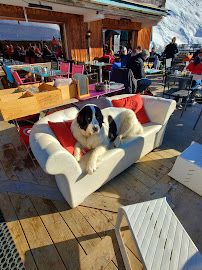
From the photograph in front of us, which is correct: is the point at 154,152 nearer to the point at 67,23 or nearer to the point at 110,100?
the point at 110,100

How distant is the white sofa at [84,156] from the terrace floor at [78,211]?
24cm

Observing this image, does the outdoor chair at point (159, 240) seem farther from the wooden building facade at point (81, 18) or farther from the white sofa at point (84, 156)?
the wooden building facade at point (81, 18)

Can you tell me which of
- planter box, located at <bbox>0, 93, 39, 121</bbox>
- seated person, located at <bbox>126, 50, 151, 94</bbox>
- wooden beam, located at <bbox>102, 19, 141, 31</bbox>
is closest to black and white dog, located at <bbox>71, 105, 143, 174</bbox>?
planter box, located at <bbox>0, 93, 39, 121</bbox>

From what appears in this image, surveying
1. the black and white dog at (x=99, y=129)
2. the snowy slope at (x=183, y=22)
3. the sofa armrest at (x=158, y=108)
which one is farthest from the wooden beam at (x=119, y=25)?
the snowy slope at (x=183, y=22)

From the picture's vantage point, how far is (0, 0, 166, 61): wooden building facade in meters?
6.96

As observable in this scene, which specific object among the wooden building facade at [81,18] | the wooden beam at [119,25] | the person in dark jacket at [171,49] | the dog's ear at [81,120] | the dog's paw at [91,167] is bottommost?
the dog's paw at [91,167]

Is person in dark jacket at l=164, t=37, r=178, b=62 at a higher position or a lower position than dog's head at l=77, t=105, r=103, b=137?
higher

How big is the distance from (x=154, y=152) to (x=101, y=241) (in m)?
2.04

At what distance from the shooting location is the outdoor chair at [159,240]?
1.17m

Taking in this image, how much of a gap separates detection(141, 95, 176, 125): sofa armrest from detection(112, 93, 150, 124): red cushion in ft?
0.36

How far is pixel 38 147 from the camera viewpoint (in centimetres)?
159

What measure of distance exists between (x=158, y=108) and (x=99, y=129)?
160 centimetres

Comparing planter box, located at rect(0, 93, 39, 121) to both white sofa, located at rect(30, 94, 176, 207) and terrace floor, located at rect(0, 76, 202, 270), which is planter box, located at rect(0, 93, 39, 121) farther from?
terrace floor, located at rect(0, 76, 202, 270)

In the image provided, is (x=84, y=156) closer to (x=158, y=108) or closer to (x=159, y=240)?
(x=159, y=240)
